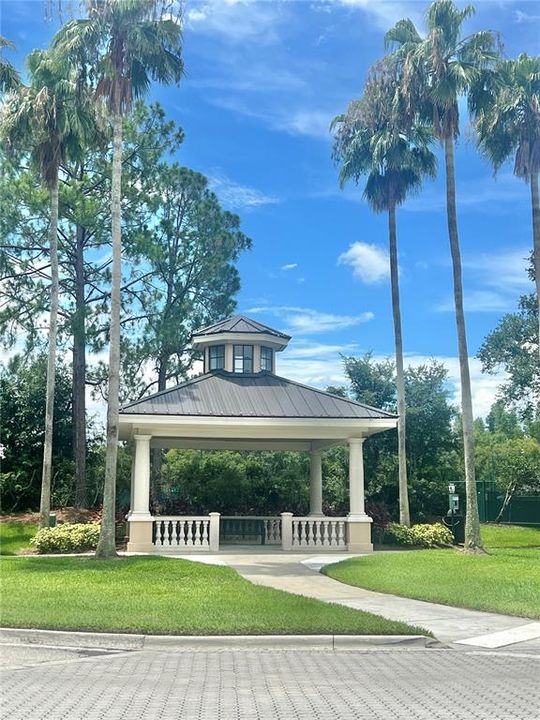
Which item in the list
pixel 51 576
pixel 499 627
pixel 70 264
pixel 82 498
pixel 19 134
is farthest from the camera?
pixel 70 264

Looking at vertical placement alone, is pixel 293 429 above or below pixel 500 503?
above

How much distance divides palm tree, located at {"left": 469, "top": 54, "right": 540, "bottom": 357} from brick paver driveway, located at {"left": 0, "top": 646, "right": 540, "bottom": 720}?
19.4 meters

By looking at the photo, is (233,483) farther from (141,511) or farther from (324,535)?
(141,511)

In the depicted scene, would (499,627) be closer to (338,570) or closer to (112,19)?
(338,570)

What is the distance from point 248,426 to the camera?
22219 millimetres

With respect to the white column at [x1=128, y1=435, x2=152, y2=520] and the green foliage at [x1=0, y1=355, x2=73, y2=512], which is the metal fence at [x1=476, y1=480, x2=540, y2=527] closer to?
the green foliage at [x1=0, y1=355, x2=73, y2=512]

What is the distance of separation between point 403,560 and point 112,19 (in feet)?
48.7

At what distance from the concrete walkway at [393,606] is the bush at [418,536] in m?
5.31

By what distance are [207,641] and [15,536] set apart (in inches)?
721

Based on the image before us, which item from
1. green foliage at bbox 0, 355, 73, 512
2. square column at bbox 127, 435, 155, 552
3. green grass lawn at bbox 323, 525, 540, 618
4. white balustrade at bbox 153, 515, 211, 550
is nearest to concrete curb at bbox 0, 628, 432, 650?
green grass lawn at bbox 323, 525, 540, 618

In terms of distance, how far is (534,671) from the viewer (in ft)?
27.1

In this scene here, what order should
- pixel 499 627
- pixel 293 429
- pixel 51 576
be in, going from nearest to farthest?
pixel 499 627 → pixel 51 576 → pixel 293 429

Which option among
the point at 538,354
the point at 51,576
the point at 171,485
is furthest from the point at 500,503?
the point at 51,576

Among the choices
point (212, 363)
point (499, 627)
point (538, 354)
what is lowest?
point (499, 627)
